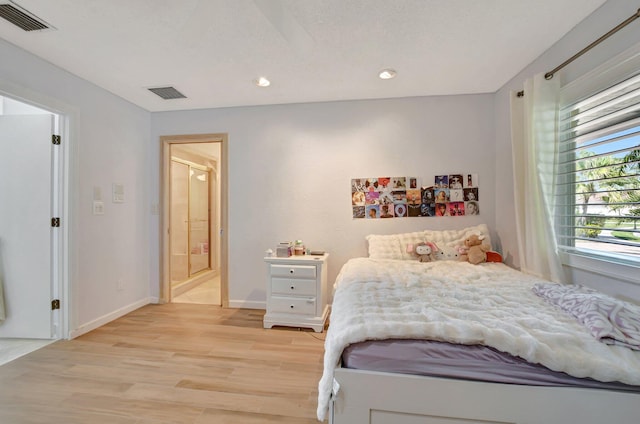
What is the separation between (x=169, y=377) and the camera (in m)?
1.82

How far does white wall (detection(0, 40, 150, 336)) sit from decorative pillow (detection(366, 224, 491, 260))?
272cm

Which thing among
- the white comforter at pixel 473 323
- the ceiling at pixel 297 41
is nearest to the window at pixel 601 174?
the white comforter at pixel 473 323

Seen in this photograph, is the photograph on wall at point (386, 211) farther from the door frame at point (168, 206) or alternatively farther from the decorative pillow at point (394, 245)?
the door frame at point (168, 206)

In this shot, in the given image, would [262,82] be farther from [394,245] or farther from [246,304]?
[246,304]

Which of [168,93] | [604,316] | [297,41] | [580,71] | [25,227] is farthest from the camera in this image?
[168,93]

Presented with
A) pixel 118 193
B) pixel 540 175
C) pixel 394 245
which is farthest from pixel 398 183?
pixel 118 193

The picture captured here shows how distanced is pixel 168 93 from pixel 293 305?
255cm

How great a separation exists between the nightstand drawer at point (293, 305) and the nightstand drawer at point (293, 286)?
0.19ft

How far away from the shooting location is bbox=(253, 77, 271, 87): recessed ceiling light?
2471 mm

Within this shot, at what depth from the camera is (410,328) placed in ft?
3.59

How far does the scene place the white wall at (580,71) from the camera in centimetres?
149

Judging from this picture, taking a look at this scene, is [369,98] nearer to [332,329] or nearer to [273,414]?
[332,329]

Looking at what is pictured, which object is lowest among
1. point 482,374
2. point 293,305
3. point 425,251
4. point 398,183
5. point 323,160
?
point 293,305

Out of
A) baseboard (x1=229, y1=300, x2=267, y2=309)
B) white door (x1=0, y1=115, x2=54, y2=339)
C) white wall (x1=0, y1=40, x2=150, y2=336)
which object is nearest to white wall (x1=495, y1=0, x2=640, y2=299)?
baseboard (x1=229, y1=300, x2=267, y2=309)
